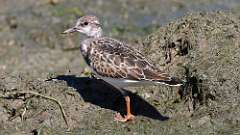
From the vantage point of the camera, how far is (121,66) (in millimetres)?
9891

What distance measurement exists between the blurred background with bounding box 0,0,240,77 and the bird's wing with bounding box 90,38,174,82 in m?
2.54

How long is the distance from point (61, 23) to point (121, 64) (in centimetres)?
584

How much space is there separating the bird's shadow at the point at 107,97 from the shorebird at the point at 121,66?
0.99 feet

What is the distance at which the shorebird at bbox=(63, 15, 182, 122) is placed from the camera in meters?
9.77

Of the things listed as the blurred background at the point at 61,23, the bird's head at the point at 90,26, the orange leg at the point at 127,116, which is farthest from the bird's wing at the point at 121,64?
the blurred background at the point at 61,23

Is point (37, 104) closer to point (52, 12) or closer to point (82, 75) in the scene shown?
point (82, 75)

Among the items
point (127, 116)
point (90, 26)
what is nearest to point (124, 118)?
point (127, 116)

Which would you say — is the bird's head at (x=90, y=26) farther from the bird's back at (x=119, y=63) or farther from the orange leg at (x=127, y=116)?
the orange leg at (x=127, y=116)

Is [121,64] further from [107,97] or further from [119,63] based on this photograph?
[107,97]

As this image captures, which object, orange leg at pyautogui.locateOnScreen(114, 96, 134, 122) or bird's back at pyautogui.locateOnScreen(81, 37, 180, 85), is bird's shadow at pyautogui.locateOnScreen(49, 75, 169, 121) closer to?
orange leg at pyautogui.locateOnScreen(114, 96, 134, 122)

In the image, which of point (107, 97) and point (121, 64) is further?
point (107, 97)

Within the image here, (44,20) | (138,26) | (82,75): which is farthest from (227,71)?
(44,20)

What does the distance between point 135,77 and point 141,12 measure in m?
6.66

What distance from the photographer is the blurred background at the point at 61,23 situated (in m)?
13.9
